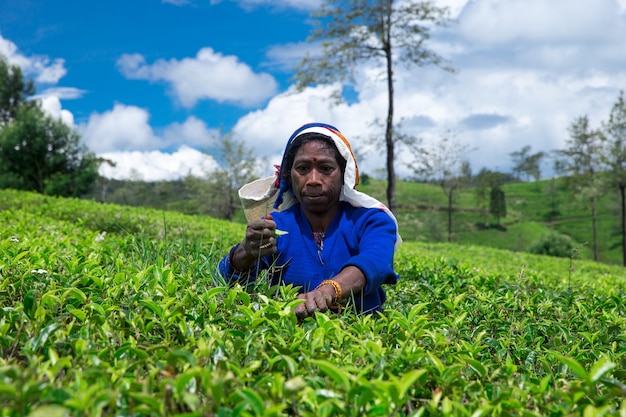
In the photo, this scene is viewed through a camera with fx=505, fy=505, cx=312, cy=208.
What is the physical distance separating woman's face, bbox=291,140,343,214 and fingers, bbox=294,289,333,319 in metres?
0.80

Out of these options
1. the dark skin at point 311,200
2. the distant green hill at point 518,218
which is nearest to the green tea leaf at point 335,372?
the dark skin at point 311,200

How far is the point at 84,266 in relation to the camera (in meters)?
2.91

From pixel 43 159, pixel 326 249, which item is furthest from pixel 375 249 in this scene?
pixel 43 159

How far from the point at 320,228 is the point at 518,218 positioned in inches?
2943

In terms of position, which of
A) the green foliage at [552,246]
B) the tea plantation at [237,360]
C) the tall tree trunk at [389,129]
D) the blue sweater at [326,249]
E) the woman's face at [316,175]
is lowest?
the green foliage at [552,246]

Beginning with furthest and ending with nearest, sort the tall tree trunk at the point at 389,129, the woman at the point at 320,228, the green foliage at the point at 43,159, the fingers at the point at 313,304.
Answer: the green foliage at the point at 43,159
the tall tree trunk at the point at 389,129
the woman at the point at 320,228
the fingers at the point at 313,304

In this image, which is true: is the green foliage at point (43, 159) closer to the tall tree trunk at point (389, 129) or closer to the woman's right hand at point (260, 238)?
the tall tree trunk at point (389, 129)

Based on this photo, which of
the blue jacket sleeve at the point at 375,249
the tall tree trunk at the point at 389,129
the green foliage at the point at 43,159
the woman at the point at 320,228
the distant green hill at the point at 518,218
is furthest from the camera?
the distant green hill at the point at 518,218

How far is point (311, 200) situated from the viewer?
10.5ft

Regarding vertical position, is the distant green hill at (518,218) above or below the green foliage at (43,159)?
below

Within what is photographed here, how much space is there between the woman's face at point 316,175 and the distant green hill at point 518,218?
40698 mm

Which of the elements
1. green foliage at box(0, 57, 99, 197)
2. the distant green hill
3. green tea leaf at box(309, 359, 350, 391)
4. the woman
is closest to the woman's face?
the woman

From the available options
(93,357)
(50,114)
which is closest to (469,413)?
(93,357)

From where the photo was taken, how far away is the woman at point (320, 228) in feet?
10.1
